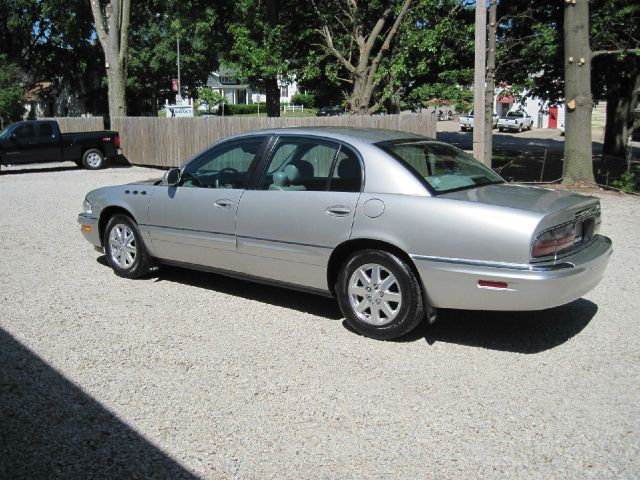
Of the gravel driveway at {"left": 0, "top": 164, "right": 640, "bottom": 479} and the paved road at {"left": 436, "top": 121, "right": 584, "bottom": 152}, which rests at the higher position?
the paved road at {"left": 436, "top": 121, "right": 584, "bottom": 152}

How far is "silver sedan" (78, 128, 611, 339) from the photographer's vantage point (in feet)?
14.7

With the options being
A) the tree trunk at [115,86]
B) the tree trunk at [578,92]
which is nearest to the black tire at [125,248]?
the tree trunk at [578,92]

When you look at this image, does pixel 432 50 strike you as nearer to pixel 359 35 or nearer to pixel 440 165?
pixel 359 35

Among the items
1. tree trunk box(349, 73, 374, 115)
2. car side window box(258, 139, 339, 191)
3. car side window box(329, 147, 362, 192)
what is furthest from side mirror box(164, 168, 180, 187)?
tree trunk box(349, 73, 374, 115)

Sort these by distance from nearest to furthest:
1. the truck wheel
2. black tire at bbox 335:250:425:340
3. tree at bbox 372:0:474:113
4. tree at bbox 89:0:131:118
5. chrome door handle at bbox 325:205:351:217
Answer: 1. black tire at bbox 335:250:425:340
2. chrome door handle at bbox 325:205:351:217
3. tree at bbox 372:0:474:113
4. the truck wheel
5. tree at bbox 89:0:131:118

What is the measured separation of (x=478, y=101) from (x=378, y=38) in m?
11.2

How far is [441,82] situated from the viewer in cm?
2306

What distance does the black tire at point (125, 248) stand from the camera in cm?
673

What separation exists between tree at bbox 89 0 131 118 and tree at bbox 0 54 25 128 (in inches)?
956

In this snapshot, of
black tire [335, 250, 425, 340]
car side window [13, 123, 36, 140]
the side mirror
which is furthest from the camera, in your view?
car side window [13, 123, 36, 140]

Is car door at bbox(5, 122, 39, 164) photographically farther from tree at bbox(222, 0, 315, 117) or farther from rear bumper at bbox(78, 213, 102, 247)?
rear bumper at bbox(78, 213, 102, 247)

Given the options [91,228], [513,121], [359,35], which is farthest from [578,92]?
[513,121]

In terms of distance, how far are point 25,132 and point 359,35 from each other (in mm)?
11013

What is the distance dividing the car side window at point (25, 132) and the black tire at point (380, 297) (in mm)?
18255
